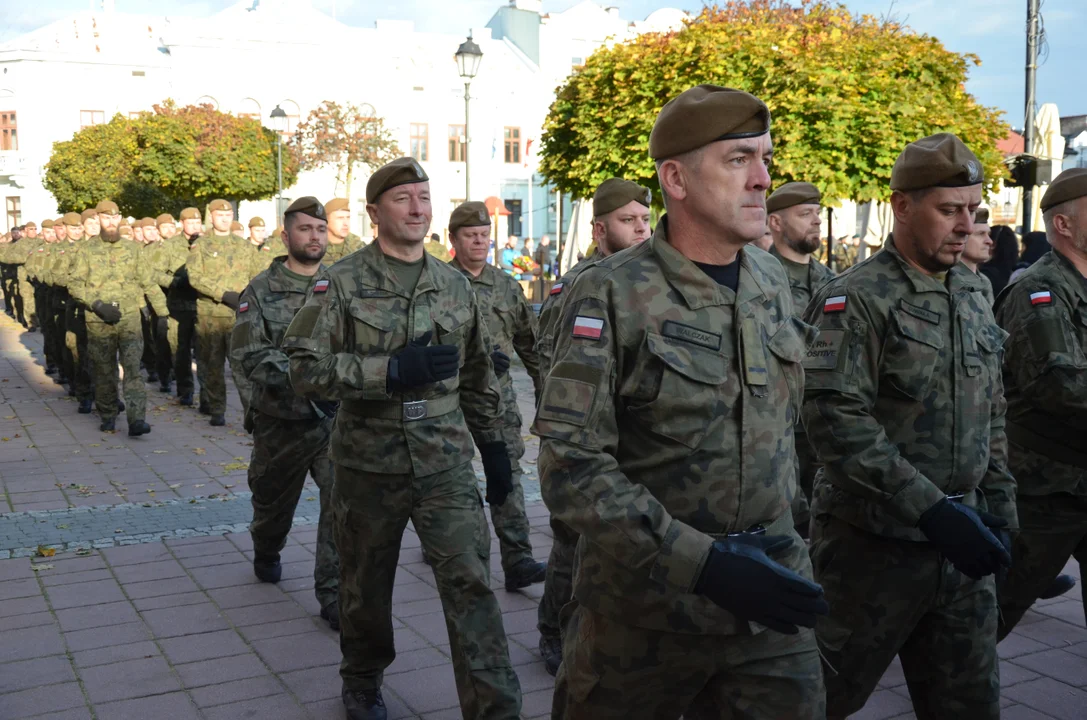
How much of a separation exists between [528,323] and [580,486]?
4551mm

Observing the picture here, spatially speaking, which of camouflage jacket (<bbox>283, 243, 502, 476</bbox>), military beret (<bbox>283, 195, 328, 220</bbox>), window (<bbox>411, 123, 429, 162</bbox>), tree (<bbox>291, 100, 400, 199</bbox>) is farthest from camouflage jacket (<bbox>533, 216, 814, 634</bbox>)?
window (<bbox>411, 123, 429, 162</bbox>)

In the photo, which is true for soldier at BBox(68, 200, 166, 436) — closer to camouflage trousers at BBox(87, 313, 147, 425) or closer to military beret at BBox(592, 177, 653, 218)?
camouflage trousers at BBox(87, 313, 147, 425)

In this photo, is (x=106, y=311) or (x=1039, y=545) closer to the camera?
(x=1039, y=545)

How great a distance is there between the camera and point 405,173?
4.51m

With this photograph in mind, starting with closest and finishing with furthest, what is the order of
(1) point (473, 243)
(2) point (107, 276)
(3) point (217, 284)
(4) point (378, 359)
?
(4) point (378, 359), (1) point (473, 243), (3) point (217, 284), (2) point (107, 276)

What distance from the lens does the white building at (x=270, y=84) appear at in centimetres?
5069

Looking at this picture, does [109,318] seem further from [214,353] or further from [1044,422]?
[1044,422]

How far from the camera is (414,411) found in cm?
431

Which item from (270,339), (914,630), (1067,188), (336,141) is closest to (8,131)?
(336,141)

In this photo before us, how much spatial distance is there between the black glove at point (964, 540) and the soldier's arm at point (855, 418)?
0.04 metres

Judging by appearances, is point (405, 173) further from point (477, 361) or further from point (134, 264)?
point (134, 264)

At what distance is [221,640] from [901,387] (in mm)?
3534

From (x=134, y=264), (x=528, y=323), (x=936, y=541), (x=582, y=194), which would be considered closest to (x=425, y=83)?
(x=582, y=194)

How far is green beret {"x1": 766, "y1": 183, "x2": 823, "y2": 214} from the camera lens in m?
6.39
